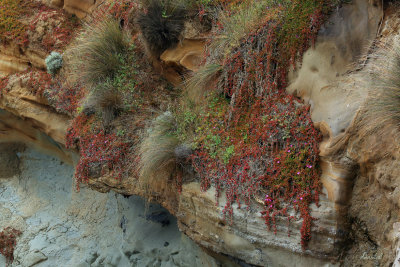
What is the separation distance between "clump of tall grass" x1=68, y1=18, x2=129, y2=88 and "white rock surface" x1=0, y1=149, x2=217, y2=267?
2187mm

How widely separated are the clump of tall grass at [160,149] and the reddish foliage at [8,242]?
4.47 m

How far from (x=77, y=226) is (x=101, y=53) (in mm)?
3594

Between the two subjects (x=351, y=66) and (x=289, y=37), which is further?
(x=289, y=37)

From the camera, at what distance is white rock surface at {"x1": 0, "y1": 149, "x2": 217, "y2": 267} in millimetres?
7129

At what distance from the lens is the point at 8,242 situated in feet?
28.9

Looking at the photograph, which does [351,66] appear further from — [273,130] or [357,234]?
[357,234]

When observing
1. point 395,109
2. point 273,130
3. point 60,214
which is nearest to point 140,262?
point 60,214

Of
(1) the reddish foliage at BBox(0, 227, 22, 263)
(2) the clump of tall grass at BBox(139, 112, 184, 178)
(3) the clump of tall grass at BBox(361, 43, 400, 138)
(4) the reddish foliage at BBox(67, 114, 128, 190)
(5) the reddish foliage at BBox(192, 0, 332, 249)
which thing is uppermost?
(3) the clump of tall grass at BBox(361, 43, 400, 138)

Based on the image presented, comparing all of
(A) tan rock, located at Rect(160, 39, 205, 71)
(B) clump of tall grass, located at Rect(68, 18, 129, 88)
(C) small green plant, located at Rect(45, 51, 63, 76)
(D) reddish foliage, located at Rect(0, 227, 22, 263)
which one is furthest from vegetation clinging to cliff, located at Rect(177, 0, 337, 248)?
(D) reddish foliage, located at Rect(0, 227, 22, 263)

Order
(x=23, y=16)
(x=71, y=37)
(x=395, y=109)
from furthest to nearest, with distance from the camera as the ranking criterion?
(x=23, y=16), (x=71, y=37), (x=395, y=109)

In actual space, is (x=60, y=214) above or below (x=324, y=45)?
below

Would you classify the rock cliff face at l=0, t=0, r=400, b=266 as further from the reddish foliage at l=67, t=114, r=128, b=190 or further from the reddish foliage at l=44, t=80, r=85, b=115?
the reddish foliage at l=44, t=80, r=85, b=115

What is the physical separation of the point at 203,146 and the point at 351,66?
202 cm

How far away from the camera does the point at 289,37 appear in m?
5.14
